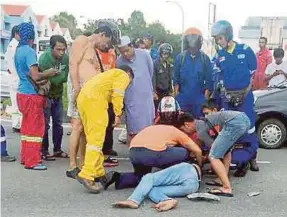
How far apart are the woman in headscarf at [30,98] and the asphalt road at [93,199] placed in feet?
0.86

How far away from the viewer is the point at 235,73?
6551 mm

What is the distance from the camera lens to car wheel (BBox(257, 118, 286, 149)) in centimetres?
827

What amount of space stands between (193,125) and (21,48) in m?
2.33

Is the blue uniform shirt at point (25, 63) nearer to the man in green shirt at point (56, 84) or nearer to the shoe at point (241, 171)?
the man in green shirt at point (56, 84)

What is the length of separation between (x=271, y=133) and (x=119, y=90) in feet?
11.7

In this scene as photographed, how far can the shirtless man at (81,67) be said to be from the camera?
6017 mm

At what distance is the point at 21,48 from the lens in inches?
253

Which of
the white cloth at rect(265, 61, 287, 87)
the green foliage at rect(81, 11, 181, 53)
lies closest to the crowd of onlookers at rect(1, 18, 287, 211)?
the white cloth at rect(265, 61, 287, 87)

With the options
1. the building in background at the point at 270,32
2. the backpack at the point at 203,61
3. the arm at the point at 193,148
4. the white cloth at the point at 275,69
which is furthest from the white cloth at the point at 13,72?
the building in background at the point at 270,32

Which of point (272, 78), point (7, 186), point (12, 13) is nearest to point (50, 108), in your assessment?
point (7, 186)

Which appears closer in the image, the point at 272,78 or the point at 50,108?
the point at 50,108

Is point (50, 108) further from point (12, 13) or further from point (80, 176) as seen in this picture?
point (12, 13)

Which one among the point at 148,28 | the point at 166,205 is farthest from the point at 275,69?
the point at 148,28

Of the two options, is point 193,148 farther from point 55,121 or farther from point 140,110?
point 55,121
